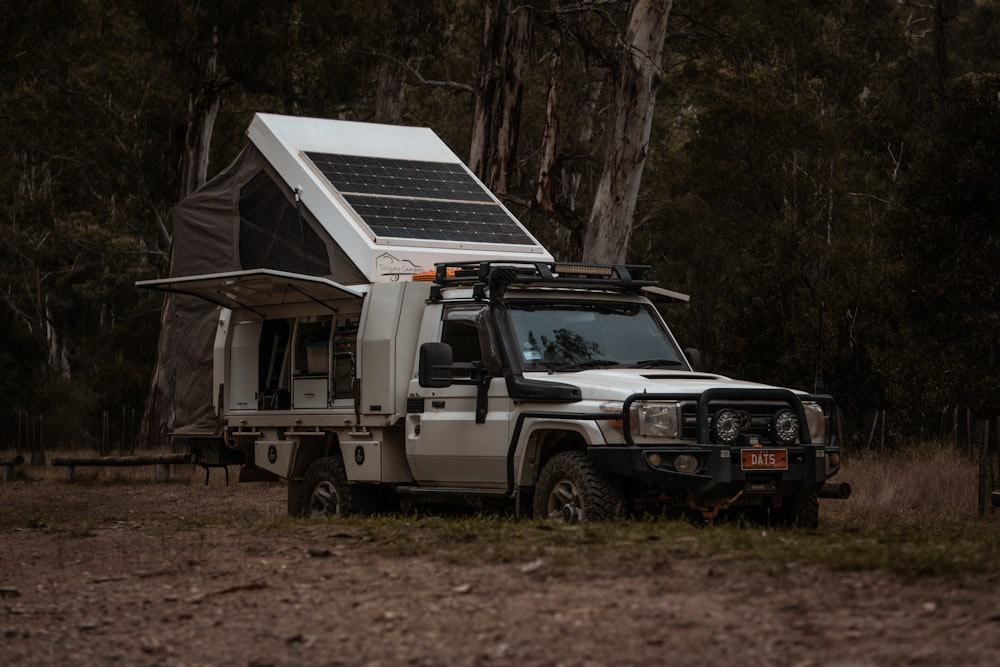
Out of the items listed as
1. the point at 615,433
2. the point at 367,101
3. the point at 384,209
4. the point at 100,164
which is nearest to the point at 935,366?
the point at 384,209

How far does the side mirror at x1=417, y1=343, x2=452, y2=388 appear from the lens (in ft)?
37.6

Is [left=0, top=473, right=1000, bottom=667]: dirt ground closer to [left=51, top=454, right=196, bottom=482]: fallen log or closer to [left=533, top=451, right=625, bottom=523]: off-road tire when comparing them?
[left=533, top=451, right=625, bottom=523]: off-road tire

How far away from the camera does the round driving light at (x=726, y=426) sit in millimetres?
10688

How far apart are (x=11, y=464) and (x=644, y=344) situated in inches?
589

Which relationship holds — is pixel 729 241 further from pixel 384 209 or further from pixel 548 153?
pixel 384 209

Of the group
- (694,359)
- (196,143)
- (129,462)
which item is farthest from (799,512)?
(196,143)

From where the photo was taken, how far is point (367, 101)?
42312 millimetres

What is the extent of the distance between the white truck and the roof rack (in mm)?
19

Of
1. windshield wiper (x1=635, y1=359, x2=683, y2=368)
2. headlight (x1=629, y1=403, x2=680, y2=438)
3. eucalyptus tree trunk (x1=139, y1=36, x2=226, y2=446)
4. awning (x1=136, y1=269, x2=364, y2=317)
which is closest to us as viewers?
headlight (x1=629, y1=403, x2=680, y2=438)

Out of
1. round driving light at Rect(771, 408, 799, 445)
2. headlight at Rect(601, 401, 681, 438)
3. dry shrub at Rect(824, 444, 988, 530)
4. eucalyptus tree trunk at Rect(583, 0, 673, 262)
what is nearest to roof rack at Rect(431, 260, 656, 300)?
headlight at Rect(601, 401, 681, 438)

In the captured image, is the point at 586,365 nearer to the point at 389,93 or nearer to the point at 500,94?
the point at 500,94

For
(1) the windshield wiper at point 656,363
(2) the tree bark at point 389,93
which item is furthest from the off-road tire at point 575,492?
(2) the tree bark at point 389,93

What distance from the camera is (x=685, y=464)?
10.5 metres

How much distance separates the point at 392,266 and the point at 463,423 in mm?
2239
